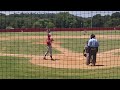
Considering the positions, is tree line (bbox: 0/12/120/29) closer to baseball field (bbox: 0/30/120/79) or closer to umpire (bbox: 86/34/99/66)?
umpire (bbox: 86/34/99/66)

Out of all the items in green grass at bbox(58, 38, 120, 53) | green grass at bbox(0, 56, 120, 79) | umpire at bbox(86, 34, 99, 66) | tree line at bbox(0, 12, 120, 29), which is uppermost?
tree line at bbox(0, 12, 120, 29)

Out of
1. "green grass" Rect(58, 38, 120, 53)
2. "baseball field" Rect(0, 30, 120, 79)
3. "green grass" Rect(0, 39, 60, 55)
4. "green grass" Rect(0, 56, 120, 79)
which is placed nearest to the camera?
"green grass" Rect(0, 56, 120, 79)

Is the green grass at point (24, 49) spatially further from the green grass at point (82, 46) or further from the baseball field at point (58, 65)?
the green grass at point (82, 46)

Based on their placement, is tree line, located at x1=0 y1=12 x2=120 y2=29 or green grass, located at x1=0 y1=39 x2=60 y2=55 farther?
green grass, located at x1=0 y1=39 x2=60 y2=55

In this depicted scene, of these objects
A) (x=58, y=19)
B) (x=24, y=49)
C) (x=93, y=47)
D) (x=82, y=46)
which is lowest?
(x=24, y=49)

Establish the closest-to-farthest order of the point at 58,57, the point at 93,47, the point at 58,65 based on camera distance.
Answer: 1. the point at 93,47
2. the point at 58,65
3. the point at 58,57

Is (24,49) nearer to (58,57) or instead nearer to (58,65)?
(58,57)

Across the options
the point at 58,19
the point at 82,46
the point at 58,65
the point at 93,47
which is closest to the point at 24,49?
the point at 82,46

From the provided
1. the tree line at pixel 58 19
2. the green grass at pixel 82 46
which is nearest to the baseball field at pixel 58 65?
the green grass at pixel 82 46

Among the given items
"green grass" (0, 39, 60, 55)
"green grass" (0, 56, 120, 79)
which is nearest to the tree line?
"green grass" (0, 56, 120, 79)
